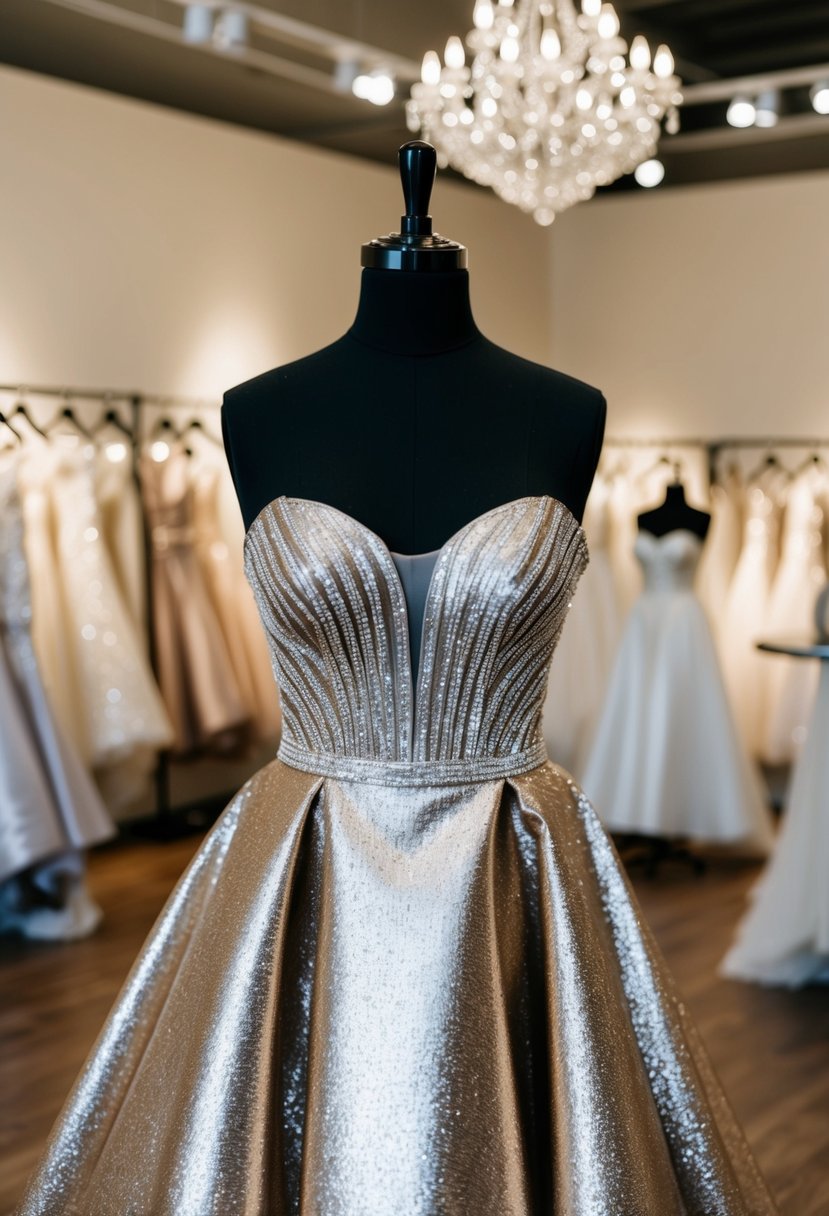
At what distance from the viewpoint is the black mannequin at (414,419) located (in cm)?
169

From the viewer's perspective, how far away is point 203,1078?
153 centimetres

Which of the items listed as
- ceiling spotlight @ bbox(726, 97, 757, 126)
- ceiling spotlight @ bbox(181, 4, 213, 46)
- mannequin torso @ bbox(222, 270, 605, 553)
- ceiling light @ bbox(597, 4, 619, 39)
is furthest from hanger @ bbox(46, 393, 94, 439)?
mannequin torso @ bbox(222, 270, 605, 553)

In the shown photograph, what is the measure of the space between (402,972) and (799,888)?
2612mm

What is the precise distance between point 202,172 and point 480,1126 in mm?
4839

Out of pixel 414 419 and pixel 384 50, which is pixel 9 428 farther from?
pixel 414 419

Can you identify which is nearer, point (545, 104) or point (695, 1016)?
point (695, 1016)

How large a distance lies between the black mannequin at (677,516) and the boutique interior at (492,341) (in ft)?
0.07

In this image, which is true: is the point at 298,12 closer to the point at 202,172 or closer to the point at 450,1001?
the point at 202,172

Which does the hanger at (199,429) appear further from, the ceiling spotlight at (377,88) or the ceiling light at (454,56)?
the ceiling light at (454,56)

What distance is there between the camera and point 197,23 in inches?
180

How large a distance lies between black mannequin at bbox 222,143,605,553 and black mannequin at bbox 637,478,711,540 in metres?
3.62

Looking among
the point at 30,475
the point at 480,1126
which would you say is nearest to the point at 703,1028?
the point at 480,1126

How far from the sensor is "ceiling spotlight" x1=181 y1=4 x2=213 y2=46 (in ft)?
15.0

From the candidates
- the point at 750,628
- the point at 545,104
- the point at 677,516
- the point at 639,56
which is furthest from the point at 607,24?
the point at 750,628
